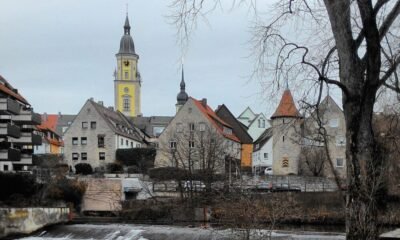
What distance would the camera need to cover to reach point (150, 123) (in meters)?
109

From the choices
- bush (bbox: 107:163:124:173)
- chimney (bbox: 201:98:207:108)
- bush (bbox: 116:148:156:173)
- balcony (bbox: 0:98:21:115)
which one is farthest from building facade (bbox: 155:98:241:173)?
balcony (bbox: 0:98:21:115)

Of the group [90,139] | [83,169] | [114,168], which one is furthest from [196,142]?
[90,139]

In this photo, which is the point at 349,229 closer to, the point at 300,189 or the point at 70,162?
the point at 300,189

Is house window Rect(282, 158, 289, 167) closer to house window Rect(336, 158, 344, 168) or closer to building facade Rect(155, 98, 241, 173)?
building facade Rect(155, 98, 241, 173)

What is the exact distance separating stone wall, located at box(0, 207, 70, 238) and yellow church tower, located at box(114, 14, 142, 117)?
10389 cm

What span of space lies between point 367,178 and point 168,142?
55.8 m

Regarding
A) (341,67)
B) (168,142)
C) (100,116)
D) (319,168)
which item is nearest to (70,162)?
(100,116)

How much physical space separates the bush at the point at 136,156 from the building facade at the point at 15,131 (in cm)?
1357

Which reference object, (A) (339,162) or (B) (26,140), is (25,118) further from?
(A) (339,162)

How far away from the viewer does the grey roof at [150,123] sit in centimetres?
10550

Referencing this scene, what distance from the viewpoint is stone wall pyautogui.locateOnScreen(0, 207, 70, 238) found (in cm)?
3127

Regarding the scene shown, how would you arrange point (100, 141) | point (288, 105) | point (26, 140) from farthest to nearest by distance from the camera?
point (100, 141), point (26, 140), point (288, 105)

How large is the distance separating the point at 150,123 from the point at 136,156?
44202 mm

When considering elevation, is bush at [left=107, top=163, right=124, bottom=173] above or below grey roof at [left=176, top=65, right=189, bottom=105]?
below
